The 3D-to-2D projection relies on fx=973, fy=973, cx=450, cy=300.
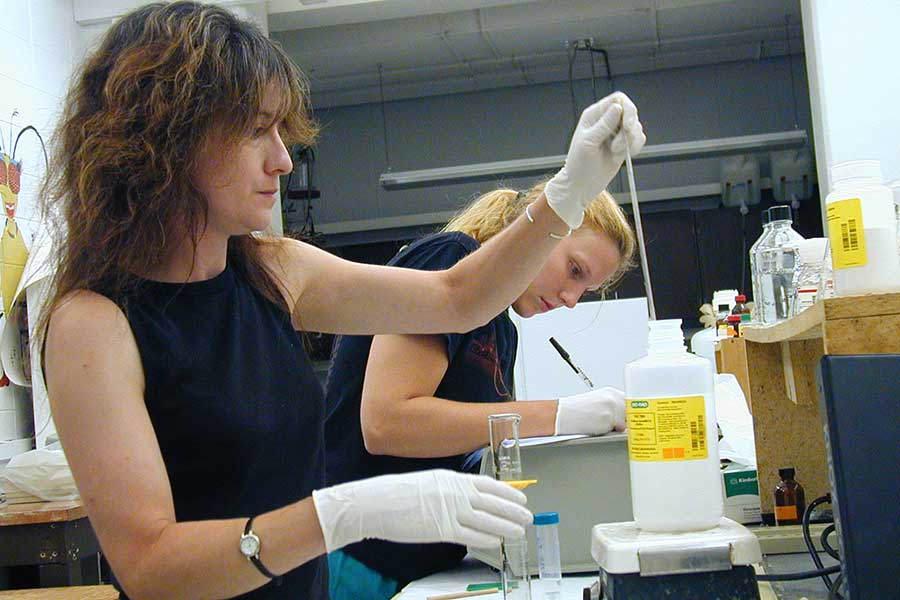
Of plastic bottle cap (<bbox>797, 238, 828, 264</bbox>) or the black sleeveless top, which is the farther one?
plastic bottle cap (<bbox>797, 238, 828, 264</bbox>)

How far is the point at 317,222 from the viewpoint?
7855mm

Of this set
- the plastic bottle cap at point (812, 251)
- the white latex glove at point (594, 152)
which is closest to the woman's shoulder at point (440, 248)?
the white latex glove at point (594, 152)

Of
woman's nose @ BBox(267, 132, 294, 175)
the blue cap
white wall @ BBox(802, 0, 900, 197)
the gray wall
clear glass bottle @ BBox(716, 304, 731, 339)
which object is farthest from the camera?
the gray wall

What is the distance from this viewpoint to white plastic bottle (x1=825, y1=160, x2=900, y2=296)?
1.00m

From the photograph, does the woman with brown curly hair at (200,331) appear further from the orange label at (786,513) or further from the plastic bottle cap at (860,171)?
the orange label at (786,513)

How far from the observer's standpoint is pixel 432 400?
1.65m

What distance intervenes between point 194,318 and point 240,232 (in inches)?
4.8

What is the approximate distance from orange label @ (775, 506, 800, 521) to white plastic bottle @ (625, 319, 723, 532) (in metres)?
0.69

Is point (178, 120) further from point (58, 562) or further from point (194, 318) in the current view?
point (58, 562)

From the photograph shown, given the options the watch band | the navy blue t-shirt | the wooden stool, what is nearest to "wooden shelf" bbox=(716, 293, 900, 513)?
the navy blue t-shirt

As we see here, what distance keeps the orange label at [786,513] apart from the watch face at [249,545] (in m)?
1.09

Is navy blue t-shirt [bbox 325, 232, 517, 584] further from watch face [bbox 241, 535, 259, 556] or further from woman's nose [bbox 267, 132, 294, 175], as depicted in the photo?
watch face [bbox 241, 535, 259, 556]

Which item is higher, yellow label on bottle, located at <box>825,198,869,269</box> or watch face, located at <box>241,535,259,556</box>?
yellow label on bottle, located at <box>825,198,869,269</box>

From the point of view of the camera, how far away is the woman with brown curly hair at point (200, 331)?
3.27 ft
